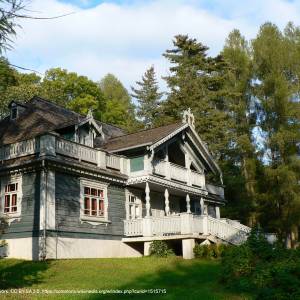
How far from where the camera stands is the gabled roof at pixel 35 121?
79.7 ft

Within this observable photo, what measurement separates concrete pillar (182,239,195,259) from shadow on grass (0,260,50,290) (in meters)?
7.13

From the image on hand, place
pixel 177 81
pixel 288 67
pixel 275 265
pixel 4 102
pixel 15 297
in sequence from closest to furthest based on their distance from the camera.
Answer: pixel 15 297 < pixel 275 265 < pixel 288 67 < pixel 4 102 < pixel 177 81

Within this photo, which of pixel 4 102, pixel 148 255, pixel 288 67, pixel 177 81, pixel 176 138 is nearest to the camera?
pixel 148 255

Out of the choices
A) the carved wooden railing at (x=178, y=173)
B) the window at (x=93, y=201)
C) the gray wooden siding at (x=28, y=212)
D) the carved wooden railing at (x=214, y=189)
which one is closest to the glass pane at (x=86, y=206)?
the window at (x=93, y=201)

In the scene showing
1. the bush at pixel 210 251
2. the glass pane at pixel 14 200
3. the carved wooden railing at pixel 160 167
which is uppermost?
the carved wooden railing at pixel 160 167

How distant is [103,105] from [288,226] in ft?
93.8

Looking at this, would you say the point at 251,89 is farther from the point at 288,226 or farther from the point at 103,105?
the point at 103,105

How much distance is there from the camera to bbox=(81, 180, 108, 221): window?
22.3 meters

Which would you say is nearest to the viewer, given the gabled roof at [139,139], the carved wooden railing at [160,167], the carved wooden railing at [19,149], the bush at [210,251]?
the carved wooden railing at [19,149]

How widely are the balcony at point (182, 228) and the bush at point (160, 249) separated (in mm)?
502

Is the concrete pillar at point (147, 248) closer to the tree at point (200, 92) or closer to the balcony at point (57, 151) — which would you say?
the balcony at point (57, 151)

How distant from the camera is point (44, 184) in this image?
20.2 metres

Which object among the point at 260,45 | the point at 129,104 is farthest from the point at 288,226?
the point at 129,104

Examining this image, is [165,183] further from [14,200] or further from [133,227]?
[14,200]
